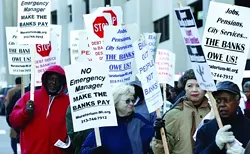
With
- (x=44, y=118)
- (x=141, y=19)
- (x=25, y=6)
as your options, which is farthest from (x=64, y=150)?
(x=141, y=19)

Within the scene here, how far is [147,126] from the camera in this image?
7184mm

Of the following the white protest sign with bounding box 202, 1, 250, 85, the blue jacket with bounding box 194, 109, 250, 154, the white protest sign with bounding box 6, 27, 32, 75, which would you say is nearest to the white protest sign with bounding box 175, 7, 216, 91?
the blue jacket with bounding box 194, 109, 250, 154

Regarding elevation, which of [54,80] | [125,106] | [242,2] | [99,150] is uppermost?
[242,2]

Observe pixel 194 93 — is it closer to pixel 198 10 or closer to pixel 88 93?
pixel 88 93

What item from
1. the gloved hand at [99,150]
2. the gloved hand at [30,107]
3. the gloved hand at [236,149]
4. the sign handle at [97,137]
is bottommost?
the gloved hand at [99,150]

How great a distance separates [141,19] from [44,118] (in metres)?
28.6

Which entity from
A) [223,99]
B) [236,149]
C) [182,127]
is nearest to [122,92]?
[182,127]

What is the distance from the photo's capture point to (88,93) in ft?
24.1

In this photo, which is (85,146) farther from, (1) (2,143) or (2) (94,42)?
(1) (2,143)

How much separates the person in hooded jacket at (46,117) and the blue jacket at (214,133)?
2751mm

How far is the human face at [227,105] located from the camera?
5.98 metres

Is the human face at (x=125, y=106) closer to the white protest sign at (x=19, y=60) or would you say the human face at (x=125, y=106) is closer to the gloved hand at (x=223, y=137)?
the gloved hand at (x=223, y=137)

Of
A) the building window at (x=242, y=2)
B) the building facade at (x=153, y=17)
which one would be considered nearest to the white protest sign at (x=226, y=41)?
the building facade at (x=153, y=17)

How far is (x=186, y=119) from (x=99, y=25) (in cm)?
299
